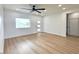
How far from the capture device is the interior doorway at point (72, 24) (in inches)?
276

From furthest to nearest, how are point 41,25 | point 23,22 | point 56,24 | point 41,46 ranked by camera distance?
point 23,22
point 56,24
point 41,25
point 41,46

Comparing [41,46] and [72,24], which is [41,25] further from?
[72,24]

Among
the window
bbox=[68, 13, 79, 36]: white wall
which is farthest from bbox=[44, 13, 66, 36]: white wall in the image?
the window

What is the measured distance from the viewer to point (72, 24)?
7.38 meters

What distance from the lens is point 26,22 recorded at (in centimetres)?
699

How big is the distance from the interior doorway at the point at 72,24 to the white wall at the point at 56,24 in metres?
0.46

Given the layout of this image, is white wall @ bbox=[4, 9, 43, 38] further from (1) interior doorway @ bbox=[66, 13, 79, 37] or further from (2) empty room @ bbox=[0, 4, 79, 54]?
(1) interior doorway @ bbox=[66, 13, 79, 37]

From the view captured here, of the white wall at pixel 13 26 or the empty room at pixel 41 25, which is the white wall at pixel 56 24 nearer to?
the empty room at pixel 41 25

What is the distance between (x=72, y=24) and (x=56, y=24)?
56.2 inches

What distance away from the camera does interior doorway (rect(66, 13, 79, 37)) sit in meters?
7.01

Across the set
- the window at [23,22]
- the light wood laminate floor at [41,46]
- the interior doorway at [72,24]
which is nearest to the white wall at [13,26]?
the window at [23,22]

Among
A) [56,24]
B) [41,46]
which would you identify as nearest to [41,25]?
[56,24]
